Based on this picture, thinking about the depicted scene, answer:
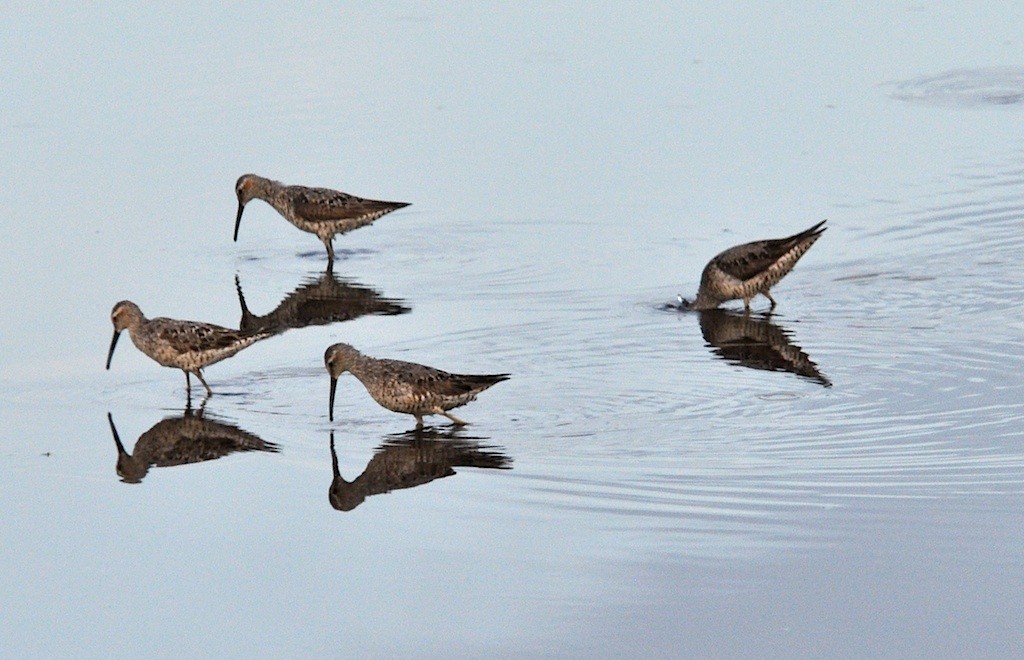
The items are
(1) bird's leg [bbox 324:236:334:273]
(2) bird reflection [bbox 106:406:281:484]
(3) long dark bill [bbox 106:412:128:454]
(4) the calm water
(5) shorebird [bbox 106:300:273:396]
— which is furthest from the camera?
(1) bird's leg [bbox 324:236:334:273]

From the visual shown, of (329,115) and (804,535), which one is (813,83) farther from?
(804,535)

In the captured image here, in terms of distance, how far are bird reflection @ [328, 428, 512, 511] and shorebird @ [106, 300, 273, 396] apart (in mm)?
1767

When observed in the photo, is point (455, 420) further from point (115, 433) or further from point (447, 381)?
point (115, 433)

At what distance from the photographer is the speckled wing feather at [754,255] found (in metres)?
15.4

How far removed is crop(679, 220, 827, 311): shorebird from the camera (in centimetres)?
1537

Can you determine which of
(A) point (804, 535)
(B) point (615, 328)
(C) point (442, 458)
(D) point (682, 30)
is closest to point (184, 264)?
(B) point (615, 328)

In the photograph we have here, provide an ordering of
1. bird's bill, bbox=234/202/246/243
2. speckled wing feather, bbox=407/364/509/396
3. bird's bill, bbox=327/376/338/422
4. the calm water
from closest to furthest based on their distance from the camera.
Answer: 1. the calm water
2. speckled wing feather, bbox=407/364/509/396
3. bird's bill, bbox=327/376/338/422
4. bird's bill, bbox=234/202/246/243

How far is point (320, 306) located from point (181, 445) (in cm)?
396

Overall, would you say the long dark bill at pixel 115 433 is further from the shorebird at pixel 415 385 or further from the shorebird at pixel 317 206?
the shorebird at pixel 317 206

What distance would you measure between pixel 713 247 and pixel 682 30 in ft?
28.9

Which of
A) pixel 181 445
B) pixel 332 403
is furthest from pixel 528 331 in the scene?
pixel 181 445

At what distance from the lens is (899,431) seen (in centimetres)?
1168

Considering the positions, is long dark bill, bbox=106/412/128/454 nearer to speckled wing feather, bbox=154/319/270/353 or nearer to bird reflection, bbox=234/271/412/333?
speckled wing feather, bbox=154/319/270/353

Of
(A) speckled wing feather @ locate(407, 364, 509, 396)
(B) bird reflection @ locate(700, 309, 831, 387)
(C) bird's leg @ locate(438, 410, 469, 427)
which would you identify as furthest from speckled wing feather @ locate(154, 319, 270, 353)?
(B) bird reflection @ locate(700, 309, 831, 387)
